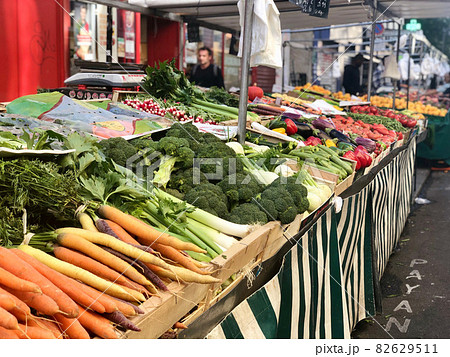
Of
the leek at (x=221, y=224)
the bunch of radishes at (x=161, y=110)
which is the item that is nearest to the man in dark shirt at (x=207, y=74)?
the bunch of radishes at (x=161, y=110)

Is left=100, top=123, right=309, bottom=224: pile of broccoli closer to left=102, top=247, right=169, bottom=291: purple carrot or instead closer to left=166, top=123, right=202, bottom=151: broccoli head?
left=166, top=123, right=202, bottom=151: broccoli head

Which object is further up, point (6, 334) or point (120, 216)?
point (120, 216)

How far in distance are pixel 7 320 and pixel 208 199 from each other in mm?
1663

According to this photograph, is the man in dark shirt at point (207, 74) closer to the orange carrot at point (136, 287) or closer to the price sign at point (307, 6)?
the price sign at point (307, 6)

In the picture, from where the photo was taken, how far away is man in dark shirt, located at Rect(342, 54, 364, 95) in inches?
620

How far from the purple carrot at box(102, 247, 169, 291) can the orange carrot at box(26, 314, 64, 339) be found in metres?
0.43

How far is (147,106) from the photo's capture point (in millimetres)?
5676

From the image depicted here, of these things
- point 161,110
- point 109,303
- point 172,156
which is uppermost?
point 161,110

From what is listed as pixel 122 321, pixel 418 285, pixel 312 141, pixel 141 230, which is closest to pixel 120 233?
pixel 141 230

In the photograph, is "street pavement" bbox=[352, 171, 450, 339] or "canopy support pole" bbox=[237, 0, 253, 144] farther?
"street pavement" bbox=[352, 171, 450, 339]

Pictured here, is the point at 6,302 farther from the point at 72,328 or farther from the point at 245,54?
the point at 245,54

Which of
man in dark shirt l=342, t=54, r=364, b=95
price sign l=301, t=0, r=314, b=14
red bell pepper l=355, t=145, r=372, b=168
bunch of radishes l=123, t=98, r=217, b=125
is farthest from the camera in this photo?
man in dark shirt l=342, t=54, r=364, b=95

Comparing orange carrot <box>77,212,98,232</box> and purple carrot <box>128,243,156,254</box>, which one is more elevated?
orange carrot <box>77,212,98,232</box>

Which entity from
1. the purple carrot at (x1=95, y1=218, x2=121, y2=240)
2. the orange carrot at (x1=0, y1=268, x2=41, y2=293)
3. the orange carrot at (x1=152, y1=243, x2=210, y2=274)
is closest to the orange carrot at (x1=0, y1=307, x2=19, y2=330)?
the orange carrot at (x1=0, y1=268, x2=41, y2=293)
